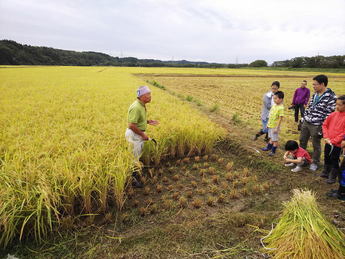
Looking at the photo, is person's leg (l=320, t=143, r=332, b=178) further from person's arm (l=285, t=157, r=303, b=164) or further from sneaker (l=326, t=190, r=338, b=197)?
sneaker (l=326, t=190, r=338, b=197)

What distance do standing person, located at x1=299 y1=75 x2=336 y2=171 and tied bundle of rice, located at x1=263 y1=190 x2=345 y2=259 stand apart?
2.09 meters

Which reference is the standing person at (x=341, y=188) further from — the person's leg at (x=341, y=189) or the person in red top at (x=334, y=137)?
the person in red top at (x=334, y=137)

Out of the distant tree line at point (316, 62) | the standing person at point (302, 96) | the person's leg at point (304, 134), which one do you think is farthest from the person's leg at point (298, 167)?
the distant tree line at point (316, 62)

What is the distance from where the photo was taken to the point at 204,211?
9.14 feet

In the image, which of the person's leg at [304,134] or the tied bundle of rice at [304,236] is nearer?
the tied bundle of rice at [304,236]

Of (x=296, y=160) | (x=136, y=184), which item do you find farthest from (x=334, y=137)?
(x=136, y=184)

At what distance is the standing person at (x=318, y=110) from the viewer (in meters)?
3.55

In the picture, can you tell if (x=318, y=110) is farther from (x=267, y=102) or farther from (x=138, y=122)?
(x=138, y=122)

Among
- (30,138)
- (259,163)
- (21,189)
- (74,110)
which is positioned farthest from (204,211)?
(74,110)

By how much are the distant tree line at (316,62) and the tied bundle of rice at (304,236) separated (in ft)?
197

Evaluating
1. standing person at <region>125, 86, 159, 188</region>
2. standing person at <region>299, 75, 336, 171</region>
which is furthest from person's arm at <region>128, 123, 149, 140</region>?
standing person at <region>299, 75, 336, 171</region>

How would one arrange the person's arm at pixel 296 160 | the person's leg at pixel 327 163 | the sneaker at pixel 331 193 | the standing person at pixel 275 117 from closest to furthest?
the sneaker at pixel 331 193, the person's leg at pixel 327 163, the person's arm at pixel 296 160, the standing person at pixel 275 117

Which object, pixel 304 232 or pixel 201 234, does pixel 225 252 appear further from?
pixel 304 232

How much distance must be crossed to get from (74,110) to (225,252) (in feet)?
18.8
